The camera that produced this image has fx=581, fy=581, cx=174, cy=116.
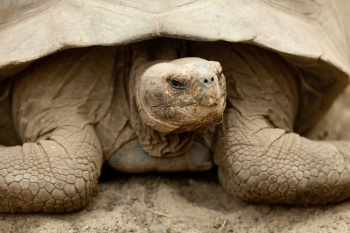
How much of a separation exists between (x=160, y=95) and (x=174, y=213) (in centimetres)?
82

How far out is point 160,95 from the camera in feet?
10.2

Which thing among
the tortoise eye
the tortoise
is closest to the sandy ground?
the tortoise

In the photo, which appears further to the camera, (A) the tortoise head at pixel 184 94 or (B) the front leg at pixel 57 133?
(B) the front leg at pixel 57 133

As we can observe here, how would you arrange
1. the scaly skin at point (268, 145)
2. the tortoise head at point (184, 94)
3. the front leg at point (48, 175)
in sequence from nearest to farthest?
the tortoise head at point (184, 94) → the front leg at point (48, 175) → the scaly skin at point (268, 145)

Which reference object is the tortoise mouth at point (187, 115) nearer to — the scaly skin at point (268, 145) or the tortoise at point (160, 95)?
the tortoise at point (160, 95)

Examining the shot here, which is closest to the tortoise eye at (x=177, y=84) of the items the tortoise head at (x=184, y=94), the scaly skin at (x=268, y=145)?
the tortoise head at (x=184, y=94)

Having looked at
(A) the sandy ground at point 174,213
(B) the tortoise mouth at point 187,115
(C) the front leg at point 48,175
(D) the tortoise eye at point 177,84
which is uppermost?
(D) the tortoise eye at point 177,84

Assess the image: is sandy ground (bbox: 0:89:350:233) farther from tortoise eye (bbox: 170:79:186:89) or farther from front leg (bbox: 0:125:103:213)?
tortoise eye (bbox: 170:79:186:89)

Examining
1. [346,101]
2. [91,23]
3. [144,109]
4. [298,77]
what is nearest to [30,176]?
[144,109]

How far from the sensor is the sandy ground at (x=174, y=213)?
3342 millimetres

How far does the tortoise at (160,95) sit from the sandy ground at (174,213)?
92mm

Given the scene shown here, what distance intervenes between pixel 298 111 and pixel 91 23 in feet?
5.70

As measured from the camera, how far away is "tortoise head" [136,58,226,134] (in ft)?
9.76

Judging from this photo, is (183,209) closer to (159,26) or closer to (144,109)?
(144,109)
